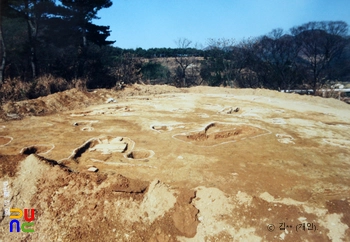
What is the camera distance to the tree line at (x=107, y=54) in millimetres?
13047

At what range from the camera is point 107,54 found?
17.6m

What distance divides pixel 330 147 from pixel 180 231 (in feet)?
12.4

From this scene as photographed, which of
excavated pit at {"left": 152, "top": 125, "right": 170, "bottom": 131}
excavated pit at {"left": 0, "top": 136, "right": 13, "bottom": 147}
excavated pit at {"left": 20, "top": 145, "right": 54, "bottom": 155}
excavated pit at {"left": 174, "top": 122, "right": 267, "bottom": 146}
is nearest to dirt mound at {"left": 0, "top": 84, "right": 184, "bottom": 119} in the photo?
excavated pit at {"left": 0, "top": 136, "right": 13, "bottom": 147}

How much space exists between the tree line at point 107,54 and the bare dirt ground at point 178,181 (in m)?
8.10

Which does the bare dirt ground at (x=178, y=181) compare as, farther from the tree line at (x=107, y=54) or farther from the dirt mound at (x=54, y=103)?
the tree line at (x=107, y=54)

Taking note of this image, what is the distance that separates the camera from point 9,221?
310 centimetres

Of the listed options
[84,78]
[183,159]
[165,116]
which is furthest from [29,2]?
[183,159]

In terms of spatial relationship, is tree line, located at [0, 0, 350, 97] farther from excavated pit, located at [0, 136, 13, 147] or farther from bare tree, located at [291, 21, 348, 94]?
excavated pit, located at [0, 136, 13, 147]

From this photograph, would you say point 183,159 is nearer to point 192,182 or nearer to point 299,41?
point 192,182

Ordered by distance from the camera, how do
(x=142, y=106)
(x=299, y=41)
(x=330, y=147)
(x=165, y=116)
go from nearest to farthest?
(x=330, y=147) < (x=165, y=116) < (x=142, y=106) < (x=299, y=41)

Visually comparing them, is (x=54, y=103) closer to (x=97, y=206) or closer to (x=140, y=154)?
(x=140, y=154)

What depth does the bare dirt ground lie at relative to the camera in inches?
111

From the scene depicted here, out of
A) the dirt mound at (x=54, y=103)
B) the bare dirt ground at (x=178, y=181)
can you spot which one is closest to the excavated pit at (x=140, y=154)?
the bare dirt ground at (x=178, y=181)

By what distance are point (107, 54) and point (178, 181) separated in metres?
15.8
